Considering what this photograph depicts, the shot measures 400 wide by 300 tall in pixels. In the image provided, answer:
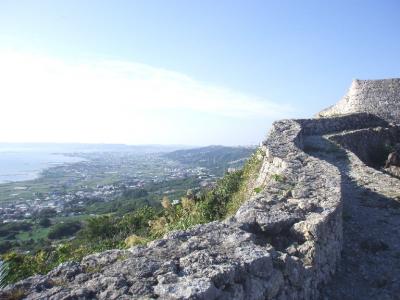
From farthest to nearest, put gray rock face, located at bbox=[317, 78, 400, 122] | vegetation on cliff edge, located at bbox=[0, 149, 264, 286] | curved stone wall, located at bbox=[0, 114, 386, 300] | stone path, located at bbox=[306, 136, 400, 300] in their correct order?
gray rock face, located at bbox=[317, 78, 400, 122] → vegetation on cliff edge, located at bbox=[0, 149, 264, 286] → stone path, located at bbox=[306, 136, 400, 300] → curved stone wall, located at bbox=[0, 114, 386, 300]

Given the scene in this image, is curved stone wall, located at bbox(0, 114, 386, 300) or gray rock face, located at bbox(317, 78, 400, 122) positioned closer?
curved stone wall, located at bbox(0, 114, 386, 300)

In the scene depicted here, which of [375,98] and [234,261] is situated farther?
[375,98]

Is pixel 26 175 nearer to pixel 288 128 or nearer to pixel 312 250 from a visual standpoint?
pixel 288 128


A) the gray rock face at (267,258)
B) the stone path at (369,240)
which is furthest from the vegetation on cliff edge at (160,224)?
the stone path at (369,240)

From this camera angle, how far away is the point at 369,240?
905cm

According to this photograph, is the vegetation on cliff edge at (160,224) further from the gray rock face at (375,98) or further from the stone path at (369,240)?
the gray rock face at (375,98)

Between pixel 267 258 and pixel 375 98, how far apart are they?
29.4 m

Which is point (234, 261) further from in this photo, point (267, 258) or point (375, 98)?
point (375, 98)

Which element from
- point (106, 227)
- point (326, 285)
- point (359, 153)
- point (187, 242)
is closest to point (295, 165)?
point (326, 285)

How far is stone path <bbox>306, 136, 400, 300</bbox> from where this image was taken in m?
7.32

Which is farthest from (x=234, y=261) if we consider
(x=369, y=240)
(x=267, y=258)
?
(x=369, y=240)

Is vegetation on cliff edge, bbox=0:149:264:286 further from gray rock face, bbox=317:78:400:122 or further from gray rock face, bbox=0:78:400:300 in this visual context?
gray rock face, bbox=317:78:400:122

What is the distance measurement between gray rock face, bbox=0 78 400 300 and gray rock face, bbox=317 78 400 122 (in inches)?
781

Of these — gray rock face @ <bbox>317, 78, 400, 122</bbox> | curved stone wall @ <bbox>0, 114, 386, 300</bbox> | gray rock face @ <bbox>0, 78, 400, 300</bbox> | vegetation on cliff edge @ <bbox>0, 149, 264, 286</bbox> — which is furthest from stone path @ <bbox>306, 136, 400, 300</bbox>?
gray rock face @ <bbox>317, 78, 400, 122</bbox>
